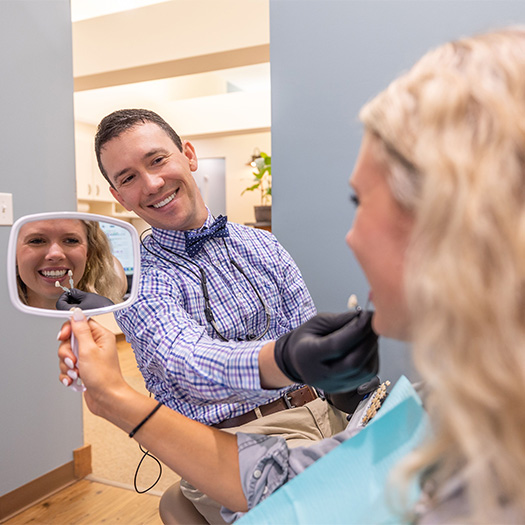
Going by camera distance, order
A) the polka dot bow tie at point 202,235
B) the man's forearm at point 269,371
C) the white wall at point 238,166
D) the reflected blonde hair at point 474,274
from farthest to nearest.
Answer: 1. the white wall at point 238,166
2. the polka dot bow tie at point 202,235
3. the man's forearm at point 269,371
4. the reflected blonde hair at point 474,274

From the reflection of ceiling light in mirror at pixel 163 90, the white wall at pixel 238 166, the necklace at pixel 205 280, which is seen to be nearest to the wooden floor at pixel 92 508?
the necklace at pixel 205 280

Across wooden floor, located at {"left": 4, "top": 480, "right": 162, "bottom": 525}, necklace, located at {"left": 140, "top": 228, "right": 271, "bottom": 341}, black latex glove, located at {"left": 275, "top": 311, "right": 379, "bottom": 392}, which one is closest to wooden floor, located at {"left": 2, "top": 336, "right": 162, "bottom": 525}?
wooden floor, located at {"left": 4, "top": 480, "right": 162, "bottom": 525}

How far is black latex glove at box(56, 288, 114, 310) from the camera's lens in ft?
2.72

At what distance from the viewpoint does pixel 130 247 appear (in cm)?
92

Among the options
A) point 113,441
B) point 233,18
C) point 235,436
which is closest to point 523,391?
point 235,436

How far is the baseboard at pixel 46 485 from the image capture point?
73.8 inches

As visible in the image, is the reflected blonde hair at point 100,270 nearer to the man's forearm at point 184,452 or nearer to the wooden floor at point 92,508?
the man's forearm at point 184,452

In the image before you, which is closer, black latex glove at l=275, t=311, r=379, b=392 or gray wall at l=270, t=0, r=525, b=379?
black latex glove at l=275, t=311, r=379, b=392

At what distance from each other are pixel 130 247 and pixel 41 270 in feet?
0.54

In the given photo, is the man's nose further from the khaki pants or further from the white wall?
the white wall

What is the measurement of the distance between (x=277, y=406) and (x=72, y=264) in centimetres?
62

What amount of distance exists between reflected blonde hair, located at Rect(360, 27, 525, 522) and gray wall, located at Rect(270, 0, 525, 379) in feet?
4.17

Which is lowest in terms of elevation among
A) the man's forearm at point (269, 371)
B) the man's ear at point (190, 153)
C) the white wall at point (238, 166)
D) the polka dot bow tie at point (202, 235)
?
the man's forearm at point (269, 371)

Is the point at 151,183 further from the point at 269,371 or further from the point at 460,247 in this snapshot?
the point at 460,247
